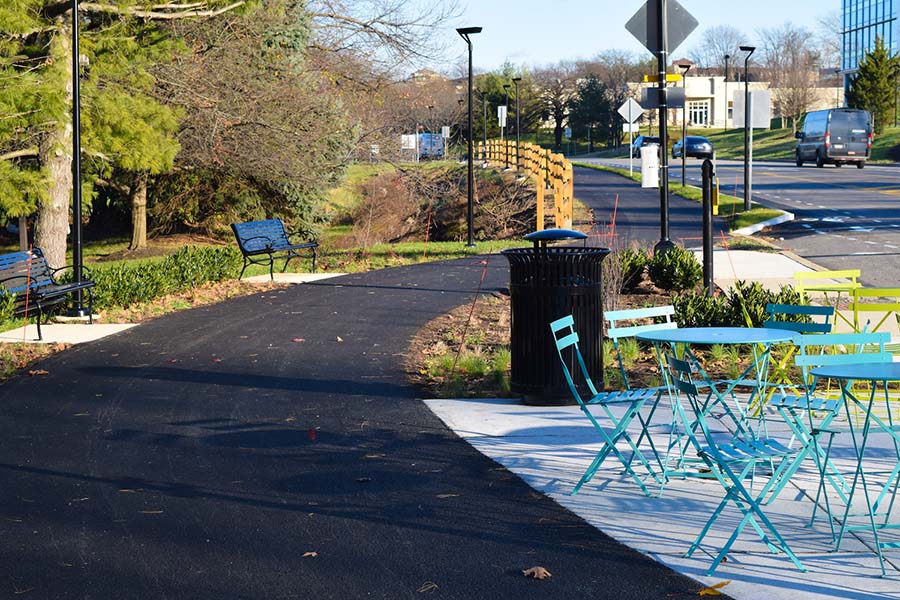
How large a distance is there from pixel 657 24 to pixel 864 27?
9424 centimetres

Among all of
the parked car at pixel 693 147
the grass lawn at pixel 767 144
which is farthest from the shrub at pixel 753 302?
the parked car at pixel 693 147

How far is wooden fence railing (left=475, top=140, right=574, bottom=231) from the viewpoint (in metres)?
26.0

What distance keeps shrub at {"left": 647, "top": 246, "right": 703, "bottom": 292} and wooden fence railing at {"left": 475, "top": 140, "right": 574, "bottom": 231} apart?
31.0 feet

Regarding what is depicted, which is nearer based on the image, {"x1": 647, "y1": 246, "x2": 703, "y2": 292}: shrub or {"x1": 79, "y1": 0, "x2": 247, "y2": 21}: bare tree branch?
{"x1": 647, "y1": 246, "x2": 703, "y2": 292}: shrub

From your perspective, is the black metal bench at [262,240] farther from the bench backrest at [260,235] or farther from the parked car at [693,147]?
the parked car at [693,147]

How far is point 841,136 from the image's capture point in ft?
163

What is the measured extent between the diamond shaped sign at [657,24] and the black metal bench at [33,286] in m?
7.54

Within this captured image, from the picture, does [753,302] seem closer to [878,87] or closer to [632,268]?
[632,268]

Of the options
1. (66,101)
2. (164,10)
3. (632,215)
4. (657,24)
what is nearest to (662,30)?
(657,24)

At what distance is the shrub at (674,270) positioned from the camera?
1469 cm

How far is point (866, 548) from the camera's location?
5422 mm

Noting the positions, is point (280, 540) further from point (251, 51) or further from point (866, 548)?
point (251, 51)

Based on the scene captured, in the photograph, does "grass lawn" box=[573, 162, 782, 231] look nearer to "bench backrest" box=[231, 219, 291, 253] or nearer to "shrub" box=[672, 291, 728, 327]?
"bench backrest" box=[231, 219, 291, 253]

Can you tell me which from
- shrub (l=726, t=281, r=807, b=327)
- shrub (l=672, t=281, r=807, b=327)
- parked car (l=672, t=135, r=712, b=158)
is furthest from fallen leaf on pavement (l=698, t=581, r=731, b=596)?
parked car (l=672, t=135, r=712, b=158)
